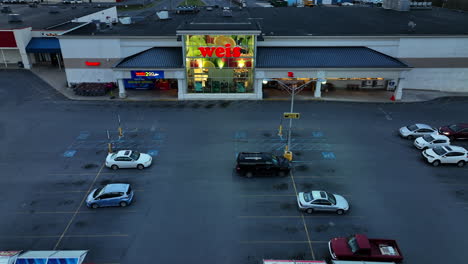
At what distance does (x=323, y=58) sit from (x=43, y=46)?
2032 inches

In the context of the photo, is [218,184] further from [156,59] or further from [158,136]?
[156,59]

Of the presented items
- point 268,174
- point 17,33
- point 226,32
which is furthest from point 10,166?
point 17,33

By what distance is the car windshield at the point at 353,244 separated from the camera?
70.2ft

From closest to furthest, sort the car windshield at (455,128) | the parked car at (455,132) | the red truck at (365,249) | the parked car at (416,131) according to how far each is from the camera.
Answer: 1. the red truck at (365,249)
2. the parked car at (416,131)
3. the parked car at (455,132)
4. the car windshield at (455,128)

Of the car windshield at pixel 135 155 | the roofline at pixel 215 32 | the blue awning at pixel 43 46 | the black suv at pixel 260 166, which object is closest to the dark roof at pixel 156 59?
the roofline at pixel 215 32

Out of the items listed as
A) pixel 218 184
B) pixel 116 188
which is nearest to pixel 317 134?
pixel 218 184

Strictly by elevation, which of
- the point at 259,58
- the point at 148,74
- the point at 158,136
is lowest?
the point at 158,136

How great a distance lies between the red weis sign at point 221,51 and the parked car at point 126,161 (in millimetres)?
21324

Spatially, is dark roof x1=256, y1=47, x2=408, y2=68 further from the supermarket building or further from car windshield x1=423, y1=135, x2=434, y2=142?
car windshield x1=423, y1=135, x2=434, y2=142

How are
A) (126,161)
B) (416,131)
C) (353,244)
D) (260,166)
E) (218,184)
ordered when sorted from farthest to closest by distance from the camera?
(416,131), (126,161), (260,166), (218,184), (353,244)

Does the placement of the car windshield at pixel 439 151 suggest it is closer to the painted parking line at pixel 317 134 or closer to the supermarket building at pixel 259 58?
the painted parking line at pixel 317 134

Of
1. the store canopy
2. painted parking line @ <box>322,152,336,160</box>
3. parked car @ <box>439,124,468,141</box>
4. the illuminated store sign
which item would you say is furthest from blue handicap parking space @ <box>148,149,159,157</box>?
parked car @ <box>439,124,468,141</box>

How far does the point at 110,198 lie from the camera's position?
26641mm

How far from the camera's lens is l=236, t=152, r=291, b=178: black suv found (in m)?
30.5
